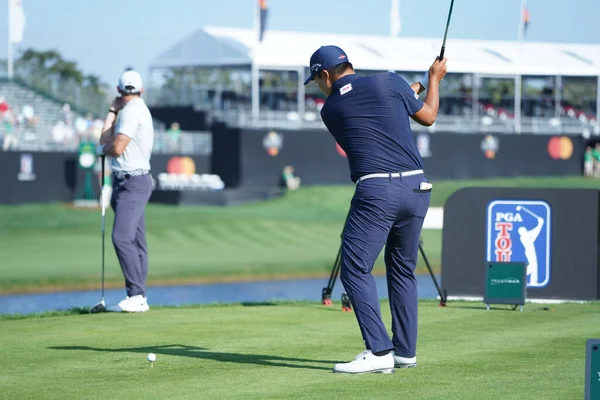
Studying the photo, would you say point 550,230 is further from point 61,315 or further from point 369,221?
point 369,221

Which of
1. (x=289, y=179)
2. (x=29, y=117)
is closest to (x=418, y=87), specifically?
(x=289, y=179)

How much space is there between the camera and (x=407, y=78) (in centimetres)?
3859

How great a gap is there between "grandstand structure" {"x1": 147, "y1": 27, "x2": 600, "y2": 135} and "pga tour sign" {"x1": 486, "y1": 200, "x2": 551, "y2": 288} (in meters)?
24.9

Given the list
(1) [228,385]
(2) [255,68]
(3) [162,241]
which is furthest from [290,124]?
(1) [228,385]

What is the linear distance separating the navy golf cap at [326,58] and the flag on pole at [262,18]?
3432 centimetres

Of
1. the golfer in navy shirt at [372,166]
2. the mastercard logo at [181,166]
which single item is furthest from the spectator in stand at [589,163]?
the golfer in navy shirt at [372,166]

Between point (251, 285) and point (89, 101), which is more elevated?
point (89, 101)

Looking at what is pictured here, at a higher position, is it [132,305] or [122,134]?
[122,134]

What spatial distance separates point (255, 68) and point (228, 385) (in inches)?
1403

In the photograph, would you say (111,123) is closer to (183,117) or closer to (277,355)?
(277,355)

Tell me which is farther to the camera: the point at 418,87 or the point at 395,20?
the point at 395,20

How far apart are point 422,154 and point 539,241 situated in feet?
92.9

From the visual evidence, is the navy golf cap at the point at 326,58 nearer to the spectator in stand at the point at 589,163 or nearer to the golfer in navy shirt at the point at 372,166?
the golfer in navy shirt at the point at 372,166

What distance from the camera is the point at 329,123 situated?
722 centimetres
